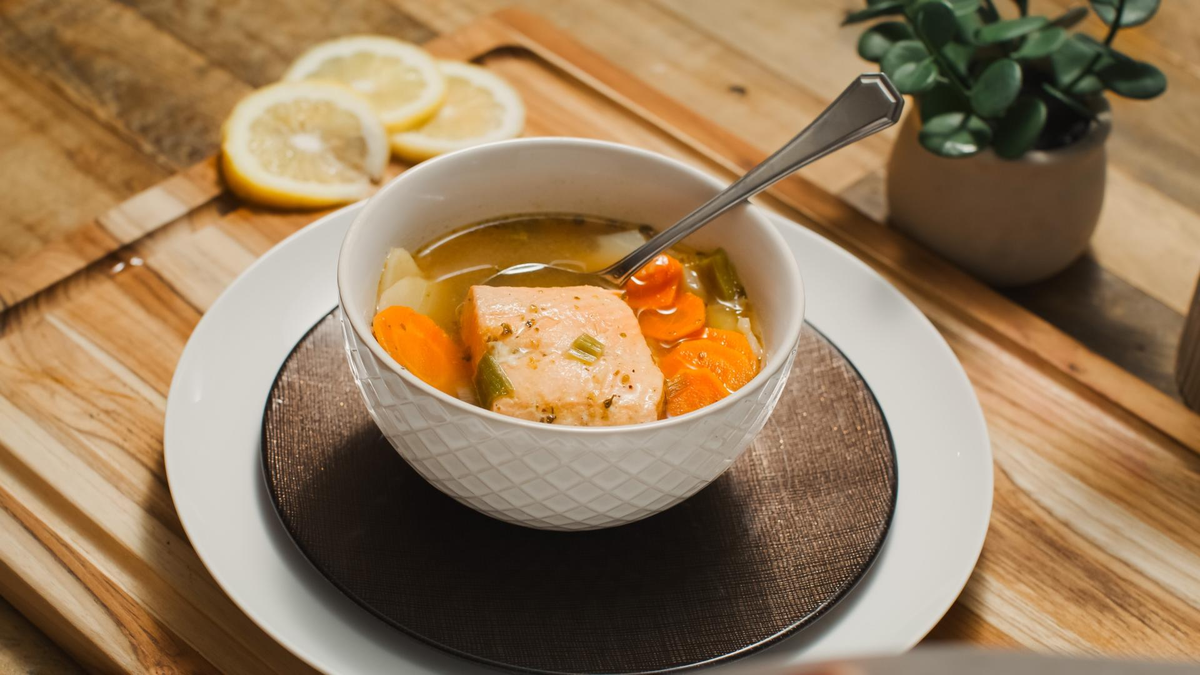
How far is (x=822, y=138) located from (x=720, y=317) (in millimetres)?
245

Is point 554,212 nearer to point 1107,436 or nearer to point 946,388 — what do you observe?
point 946,388

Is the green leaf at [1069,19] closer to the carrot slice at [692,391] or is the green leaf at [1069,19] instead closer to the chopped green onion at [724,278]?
the chopped green onion at [724,278]

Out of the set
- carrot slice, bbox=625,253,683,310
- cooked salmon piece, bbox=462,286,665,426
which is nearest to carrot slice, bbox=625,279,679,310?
carrot slice, bbox=625,253,683,310

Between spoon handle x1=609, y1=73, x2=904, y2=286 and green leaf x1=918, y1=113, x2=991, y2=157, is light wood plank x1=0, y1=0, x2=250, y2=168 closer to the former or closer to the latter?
spoon handle x1=609, y1=73, x2=904, y2=286

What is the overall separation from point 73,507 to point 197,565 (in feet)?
0.57

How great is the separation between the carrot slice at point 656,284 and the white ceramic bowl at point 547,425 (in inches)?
1.9

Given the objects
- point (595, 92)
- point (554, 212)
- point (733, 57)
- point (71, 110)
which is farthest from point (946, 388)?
point (71, 110)

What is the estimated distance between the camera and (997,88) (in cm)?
151

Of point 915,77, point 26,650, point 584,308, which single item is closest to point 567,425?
point 584,308

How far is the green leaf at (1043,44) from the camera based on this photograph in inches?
60.3

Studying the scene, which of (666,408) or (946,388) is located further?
(946,388)

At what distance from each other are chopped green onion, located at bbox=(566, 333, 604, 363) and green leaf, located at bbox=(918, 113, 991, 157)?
785 millimetres

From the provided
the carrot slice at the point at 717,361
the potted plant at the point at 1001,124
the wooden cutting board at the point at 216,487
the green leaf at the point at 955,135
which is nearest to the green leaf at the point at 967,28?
the potted plant at the point at 1001,124

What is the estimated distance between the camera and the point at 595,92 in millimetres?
1892
